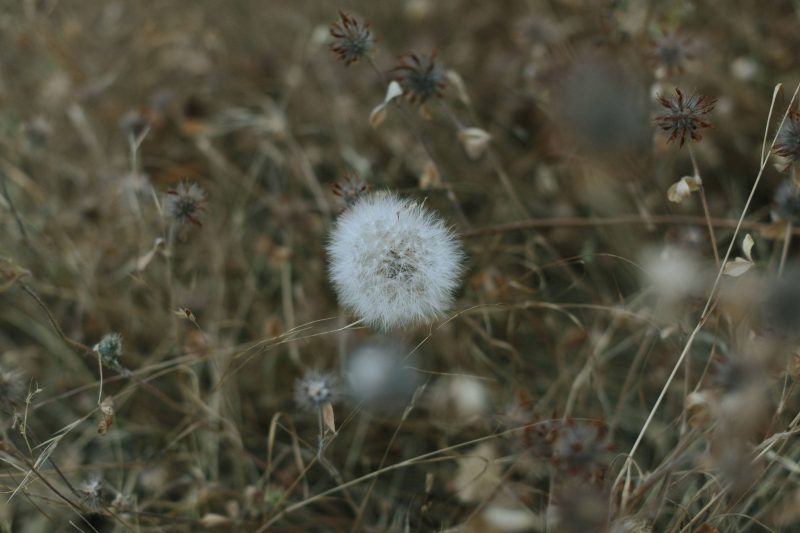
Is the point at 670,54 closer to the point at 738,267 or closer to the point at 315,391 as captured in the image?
the point at 738,267

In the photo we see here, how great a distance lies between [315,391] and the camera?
172 centimetres

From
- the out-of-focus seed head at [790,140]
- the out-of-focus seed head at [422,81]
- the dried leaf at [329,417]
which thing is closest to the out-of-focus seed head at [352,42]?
the out-of-focus seed head at [422,81]

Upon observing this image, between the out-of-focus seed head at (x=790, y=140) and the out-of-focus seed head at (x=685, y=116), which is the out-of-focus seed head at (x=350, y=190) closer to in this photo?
the out-of-focus seed head at (x=685, y=116)

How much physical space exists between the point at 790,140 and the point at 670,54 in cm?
58

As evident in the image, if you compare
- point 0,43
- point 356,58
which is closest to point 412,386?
point 356,58

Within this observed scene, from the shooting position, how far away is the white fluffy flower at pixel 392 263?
1550 millimetres

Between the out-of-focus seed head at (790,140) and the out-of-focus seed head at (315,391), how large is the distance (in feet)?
3.92

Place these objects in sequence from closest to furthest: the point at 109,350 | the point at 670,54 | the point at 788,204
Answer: the point at 109,350
the point at 788,204
the point at 670,54

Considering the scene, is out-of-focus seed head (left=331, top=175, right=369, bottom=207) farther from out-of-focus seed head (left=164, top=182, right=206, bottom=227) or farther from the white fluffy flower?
out-of-focus seed head (left=164, top=182, right=206, bottom=227)

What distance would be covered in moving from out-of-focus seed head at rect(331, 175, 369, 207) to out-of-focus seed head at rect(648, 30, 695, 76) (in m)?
1.01

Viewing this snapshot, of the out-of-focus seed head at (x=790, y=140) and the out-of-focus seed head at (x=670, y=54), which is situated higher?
the out-of-focus seed head at (x=670, y=54)

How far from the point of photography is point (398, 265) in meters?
1.59

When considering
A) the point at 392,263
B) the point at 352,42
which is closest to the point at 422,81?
the point at 352,42

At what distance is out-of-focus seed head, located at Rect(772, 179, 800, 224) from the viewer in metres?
1.91
